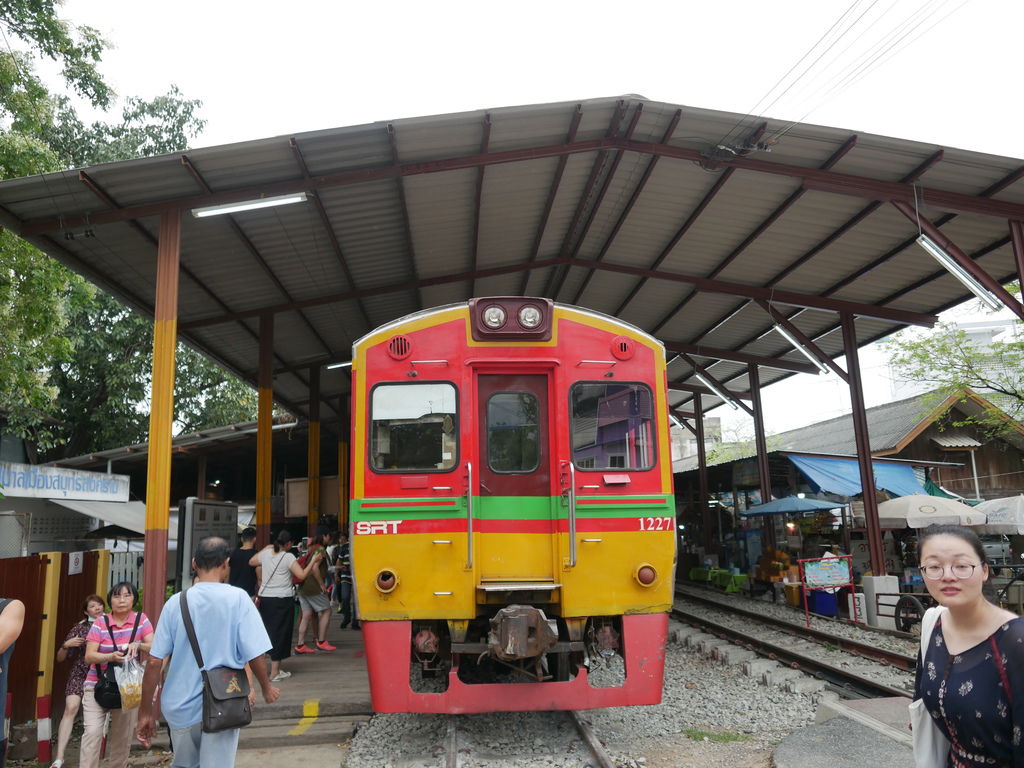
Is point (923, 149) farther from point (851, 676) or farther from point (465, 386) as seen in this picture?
point (465, 386)

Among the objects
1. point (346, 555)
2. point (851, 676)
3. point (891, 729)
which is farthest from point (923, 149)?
point (346, 555)

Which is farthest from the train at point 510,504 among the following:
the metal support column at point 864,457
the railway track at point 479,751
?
the metal support column at point 864,457

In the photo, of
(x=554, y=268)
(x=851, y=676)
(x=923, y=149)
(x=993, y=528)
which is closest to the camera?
(x=851, y=676)

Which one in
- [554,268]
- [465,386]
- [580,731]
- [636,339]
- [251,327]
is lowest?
[580,731]

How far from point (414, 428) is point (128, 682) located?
2584 mm

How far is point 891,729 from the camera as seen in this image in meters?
5.48

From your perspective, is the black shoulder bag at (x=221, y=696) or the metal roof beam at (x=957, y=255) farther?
the metal roof beam at (x=957, y=255)

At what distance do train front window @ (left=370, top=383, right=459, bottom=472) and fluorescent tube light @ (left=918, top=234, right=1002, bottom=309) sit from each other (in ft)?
23.8

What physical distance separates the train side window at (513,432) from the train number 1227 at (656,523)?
38.2 inches

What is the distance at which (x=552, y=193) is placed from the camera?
36.9 ft

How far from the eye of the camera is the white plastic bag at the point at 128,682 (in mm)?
4770

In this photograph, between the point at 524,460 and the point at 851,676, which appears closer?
the point at 524,460

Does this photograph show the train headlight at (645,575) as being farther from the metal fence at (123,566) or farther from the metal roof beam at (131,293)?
the metal fence at (123,566)

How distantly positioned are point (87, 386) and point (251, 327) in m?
12.0
